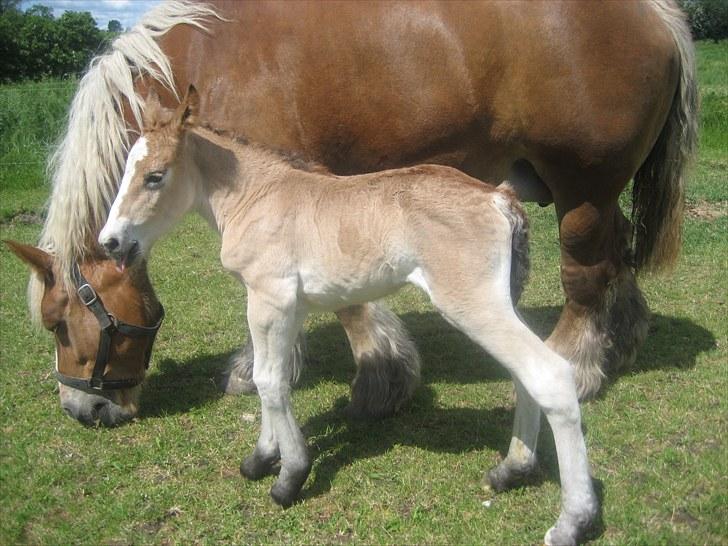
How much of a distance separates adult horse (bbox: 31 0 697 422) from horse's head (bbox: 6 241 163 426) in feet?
0.16

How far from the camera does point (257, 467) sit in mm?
3160

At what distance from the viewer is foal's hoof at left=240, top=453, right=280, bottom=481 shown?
10.3ft

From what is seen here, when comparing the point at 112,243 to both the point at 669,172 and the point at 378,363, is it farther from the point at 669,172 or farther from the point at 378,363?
the point at 669,172

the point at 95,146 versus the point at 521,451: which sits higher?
the point at 95,146

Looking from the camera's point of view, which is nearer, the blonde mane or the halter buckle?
the blonde mane

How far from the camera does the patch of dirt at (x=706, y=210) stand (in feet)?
23.8

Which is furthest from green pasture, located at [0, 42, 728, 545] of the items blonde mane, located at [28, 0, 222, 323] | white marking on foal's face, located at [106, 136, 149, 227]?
white marking on foal's face, located at [106, 136, 149, 227]

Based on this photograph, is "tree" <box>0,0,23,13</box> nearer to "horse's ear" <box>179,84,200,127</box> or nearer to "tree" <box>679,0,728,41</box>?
"tree" <box>679,0,728,41</box>

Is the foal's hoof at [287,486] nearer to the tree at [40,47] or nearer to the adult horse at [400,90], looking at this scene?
the adult horse at [400,90]

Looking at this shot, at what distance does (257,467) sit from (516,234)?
153 centimetres

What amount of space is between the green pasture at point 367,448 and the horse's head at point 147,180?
1.16m

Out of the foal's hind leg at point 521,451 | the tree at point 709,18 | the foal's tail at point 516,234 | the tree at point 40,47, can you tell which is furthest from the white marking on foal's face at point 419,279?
the tree at point 709,18

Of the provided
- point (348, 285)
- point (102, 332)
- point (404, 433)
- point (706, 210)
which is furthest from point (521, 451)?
point (706, 210)

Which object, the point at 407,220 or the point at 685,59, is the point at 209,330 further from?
the point at 685,59
